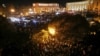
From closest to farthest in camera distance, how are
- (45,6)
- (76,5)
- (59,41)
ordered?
1. (59,41)
2. (76,5)
3. (45,6)

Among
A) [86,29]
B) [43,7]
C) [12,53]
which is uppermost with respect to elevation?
[12,53]

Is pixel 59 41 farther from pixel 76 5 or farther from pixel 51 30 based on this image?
pixel 76 5

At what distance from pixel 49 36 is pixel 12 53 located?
21.8 feet

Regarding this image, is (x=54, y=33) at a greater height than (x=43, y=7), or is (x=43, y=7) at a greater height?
(x=54, y=33)

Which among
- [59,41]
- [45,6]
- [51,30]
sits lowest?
[45,6]

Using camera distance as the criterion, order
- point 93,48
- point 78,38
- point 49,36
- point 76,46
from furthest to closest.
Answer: point 49,36, point 78,38, point 76,46, point 93,48

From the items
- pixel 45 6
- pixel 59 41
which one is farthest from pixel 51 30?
pixel 45 6

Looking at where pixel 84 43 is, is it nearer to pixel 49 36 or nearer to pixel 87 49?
pixel 87 49

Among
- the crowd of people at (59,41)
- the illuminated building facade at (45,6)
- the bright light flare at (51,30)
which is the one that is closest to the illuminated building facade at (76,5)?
the illuminated building facade at (45,6)

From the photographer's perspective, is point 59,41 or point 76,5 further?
point 76,5

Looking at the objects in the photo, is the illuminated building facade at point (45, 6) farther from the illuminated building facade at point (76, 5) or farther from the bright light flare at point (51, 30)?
the bright light flare at point (51, 30)

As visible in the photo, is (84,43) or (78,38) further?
(78,38)

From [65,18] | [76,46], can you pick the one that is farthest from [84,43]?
[65,18]

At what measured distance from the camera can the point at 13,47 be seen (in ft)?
48.2
